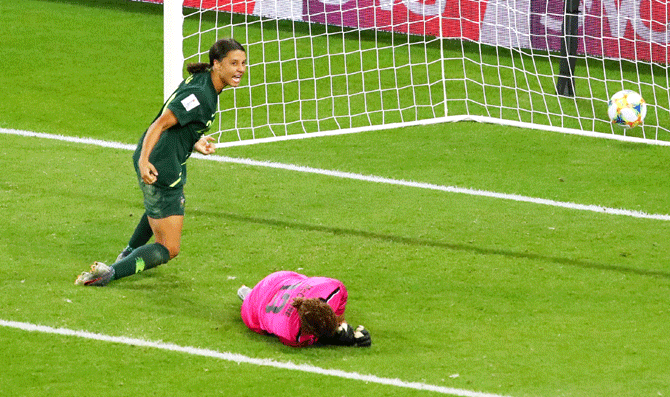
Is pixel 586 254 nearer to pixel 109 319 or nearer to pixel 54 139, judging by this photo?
pixel 109 319

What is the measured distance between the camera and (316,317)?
5445mm

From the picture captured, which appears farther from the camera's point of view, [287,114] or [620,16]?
[620,16]

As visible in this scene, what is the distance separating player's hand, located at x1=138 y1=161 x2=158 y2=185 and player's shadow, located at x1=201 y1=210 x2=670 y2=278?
5.77 feet

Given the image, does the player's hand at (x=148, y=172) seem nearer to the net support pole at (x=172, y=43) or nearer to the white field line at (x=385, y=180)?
the net support pole at (x=172, y=43)

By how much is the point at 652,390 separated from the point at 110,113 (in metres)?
6.63

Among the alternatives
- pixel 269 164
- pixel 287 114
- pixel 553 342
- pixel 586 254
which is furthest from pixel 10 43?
pixel 553 342

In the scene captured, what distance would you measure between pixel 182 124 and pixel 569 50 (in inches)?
238

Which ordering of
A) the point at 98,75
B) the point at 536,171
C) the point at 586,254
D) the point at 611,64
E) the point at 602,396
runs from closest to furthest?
the point at 602,396 < the point at 586,254 < the point at 536,171 < the point at 98,75 < the point at 611,64

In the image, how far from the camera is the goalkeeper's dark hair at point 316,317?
541cm

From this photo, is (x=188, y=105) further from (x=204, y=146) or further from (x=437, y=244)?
(x=437, y=244)

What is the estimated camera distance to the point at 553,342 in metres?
5.84

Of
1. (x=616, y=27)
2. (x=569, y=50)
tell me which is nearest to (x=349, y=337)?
(x=569, y=50)

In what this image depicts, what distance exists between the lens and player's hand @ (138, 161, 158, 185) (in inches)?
238

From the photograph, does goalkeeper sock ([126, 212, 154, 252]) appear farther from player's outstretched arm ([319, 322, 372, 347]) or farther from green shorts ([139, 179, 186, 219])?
player's outstretched arm ([319, 322, 372, 347])
